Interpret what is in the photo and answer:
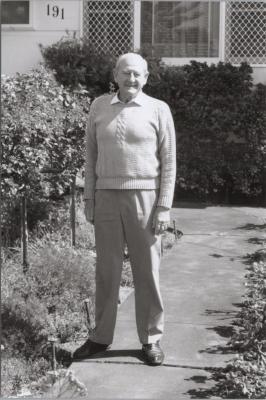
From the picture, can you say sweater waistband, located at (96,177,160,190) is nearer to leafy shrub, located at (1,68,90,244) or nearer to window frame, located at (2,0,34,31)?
leafy shrub, located at (1,68,90,244)

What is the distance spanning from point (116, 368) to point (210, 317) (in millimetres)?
1209

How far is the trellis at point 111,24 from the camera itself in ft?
36.8

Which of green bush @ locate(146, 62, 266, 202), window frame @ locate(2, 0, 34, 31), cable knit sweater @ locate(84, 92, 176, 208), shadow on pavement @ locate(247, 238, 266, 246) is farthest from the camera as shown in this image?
window frame @ locate(2, 0, 34, 31)

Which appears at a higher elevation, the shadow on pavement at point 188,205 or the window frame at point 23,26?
the window frame at point 23,26

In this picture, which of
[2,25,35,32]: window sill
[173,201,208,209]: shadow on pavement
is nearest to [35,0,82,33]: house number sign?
[2,25,35,32]: window sill

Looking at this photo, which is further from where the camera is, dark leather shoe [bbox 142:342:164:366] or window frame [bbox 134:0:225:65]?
window frame [bbox 134:0:225:65]

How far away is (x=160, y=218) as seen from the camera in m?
4.29

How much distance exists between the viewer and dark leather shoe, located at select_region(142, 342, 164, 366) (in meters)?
4.39

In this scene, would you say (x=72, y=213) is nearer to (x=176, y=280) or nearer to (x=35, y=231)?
(x=35, y=231)

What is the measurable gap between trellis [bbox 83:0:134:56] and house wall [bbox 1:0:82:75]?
0.98 ft

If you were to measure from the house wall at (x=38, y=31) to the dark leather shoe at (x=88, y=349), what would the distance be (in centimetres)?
706

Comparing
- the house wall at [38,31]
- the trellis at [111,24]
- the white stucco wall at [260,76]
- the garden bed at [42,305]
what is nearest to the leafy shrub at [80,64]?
the house wall at [38,31]

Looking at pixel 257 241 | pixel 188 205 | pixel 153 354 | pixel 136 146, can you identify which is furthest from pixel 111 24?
pixel 153 354

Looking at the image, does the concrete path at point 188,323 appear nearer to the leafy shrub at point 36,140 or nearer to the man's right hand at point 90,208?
the man's right hand at point 90,208
